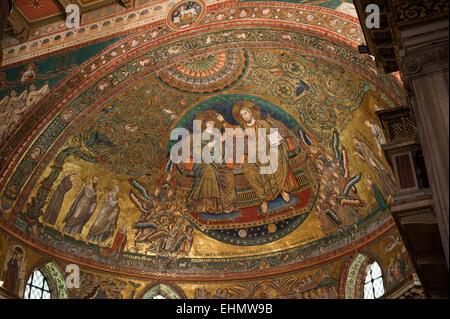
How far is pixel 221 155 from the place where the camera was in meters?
18.0

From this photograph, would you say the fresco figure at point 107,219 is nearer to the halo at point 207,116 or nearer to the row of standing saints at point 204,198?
the row of standing saints at point 204,198

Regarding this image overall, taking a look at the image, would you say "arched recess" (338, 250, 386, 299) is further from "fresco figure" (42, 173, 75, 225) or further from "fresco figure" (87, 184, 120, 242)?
"fresco figure" (42, 173, 75, 225)

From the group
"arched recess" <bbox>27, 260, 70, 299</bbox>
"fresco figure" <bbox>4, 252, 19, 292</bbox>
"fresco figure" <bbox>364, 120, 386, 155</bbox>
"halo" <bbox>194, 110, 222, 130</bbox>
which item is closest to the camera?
"fresco figure" <bbox>364, 120, 386, 155</bbox>

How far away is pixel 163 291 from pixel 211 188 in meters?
3.66

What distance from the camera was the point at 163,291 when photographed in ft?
57.4

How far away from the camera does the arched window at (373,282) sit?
595 inches

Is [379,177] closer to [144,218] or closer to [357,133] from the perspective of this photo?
[357,133]

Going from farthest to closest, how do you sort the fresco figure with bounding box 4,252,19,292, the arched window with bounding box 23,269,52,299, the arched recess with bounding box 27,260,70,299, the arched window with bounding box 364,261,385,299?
the arched recess with bounding box 27,260,70,299 < the arched window with bounding box 23,269,52,299 < the arched window with bounding box 364,261,385,299 < the fresco figure with bounding box 4,252,19,292

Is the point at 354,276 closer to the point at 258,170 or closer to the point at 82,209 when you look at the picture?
the point at 258,170

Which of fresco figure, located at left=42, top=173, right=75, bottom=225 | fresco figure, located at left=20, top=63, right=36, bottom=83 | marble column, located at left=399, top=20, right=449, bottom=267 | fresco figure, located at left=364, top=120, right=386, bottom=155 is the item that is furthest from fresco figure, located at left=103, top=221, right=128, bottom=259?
marble column, located at left=399, top=20, right=449, bottom=267

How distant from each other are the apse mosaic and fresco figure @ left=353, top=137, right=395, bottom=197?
46 millimetres

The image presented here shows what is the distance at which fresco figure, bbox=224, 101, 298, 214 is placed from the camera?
Answer: 56.8 feet

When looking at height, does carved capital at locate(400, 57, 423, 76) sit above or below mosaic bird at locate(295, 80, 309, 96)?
below

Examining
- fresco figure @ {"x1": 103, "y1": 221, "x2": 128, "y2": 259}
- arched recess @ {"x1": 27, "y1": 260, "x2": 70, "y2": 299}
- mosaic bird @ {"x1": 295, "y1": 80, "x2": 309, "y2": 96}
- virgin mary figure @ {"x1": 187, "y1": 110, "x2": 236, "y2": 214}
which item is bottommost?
arched recess @ {"x1": 27, "y1": 260, "x2": 70, "y2": 299}
